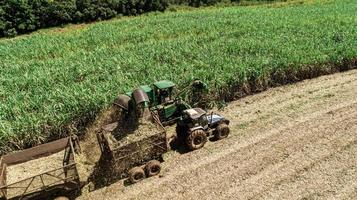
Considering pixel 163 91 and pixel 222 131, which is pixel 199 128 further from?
pixel 163 91

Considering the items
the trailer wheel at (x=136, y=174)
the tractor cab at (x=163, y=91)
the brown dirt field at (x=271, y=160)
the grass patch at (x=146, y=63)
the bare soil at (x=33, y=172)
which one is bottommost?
the brown dirt field at (x=271, y=160)

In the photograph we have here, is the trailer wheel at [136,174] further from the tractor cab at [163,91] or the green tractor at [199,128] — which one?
the tractor cab at [163,91]

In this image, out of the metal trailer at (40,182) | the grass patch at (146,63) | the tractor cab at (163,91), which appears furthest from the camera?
the grass patch at (146,63)

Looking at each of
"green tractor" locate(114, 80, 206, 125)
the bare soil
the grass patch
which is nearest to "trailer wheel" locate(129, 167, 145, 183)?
"green tractor" locate(114, 80, 206, 125)

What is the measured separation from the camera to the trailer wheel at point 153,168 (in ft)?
38.1

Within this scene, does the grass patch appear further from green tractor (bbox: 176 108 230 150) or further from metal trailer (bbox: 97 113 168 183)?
metal trailer (bbox: 97 113 168 183)

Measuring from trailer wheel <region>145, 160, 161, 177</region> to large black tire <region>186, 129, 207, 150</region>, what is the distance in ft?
5.08

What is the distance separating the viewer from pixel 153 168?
11.7 m

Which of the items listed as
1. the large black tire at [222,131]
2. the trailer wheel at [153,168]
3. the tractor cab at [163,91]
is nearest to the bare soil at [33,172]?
the trailer wheel at [153,168]

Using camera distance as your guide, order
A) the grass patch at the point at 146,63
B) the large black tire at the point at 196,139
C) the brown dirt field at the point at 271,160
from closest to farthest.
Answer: the brown dirt field at the point at 271,160, the large black tire at the point at 196,139, the grass patch at the point at 146,63

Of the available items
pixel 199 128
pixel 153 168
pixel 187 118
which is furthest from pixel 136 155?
pixel 199 128

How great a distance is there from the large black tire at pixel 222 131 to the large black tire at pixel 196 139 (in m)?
0.71

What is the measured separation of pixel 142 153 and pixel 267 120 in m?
5.99

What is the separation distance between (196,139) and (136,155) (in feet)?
8.02
